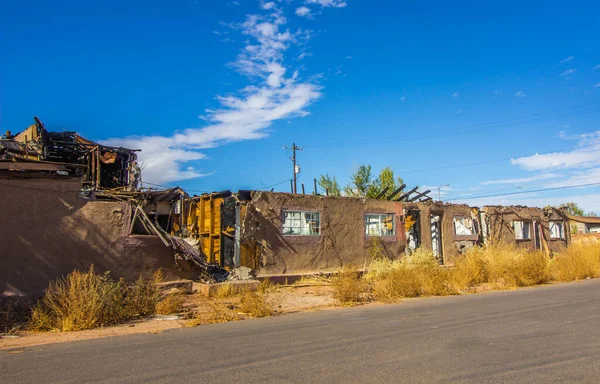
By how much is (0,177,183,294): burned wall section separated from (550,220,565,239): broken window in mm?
24572

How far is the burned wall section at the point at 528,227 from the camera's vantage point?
24.5 m

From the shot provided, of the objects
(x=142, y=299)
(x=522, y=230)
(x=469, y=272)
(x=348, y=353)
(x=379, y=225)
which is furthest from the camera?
(x=522, y=230)

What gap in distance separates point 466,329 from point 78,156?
22165 millimetres

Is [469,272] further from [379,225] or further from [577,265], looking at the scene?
[577,265]

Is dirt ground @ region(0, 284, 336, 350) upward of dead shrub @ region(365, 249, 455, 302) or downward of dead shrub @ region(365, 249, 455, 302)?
downward

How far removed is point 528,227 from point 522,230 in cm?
67

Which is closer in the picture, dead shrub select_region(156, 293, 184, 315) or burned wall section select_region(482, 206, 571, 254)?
dead shrub select_region(156, 293, 184, 315)

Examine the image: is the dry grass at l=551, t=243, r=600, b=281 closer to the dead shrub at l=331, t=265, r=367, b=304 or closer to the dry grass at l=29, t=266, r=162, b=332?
the dead shrub at l=331, t=265, r=367, b=304

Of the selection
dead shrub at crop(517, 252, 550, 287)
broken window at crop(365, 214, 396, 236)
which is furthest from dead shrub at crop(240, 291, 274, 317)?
dead shrub at crop(517, 252, 550, 287)

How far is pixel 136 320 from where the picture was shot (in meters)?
9.34

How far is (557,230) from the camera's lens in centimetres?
2831

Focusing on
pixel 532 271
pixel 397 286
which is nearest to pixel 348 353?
pixel 397 286

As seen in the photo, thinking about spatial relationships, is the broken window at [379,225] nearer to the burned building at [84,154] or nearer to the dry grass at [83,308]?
the burned building at [84,154]

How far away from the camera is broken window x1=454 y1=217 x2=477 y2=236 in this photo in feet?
75.9
